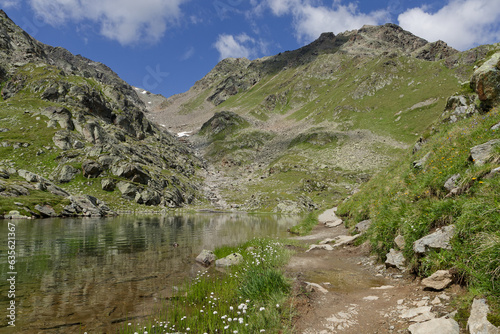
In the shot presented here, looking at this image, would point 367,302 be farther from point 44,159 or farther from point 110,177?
point 44,159

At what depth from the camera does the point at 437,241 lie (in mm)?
9273

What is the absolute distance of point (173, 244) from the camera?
98.1ft

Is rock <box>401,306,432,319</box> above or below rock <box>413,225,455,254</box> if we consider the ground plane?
below

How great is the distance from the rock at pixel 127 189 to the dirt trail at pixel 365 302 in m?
95.2

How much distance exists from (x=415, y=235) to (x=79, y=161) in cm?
11674

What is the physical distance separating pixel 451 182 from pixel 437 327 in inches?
318

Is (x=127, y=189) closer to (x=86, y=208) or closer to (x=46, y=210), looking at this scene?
(x=86, y=208)

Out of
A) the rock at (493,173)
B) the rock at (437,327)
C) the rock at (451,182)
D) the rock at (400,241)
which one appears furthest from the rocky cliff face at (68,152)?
the rock at (493,173)

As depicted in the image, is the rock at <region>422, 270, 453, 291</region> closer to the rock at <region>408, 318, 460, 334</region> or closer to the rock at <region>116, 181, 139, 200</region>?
the rock at <region>408, 318, 460, 334</region>

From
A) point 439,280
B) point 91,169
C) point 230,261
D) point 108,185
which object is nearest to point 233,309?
point 439,280

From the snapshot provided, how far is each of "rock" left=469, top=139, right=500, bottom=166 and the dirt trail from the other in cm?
565

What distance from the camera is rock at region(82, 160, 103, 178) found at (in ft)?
317

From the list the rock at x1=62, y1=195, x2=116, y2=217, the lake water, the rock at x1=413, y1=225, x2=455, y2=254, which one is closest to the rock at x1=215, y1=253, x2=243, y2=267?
the lake water

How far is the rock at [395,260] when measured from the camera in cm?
1205
